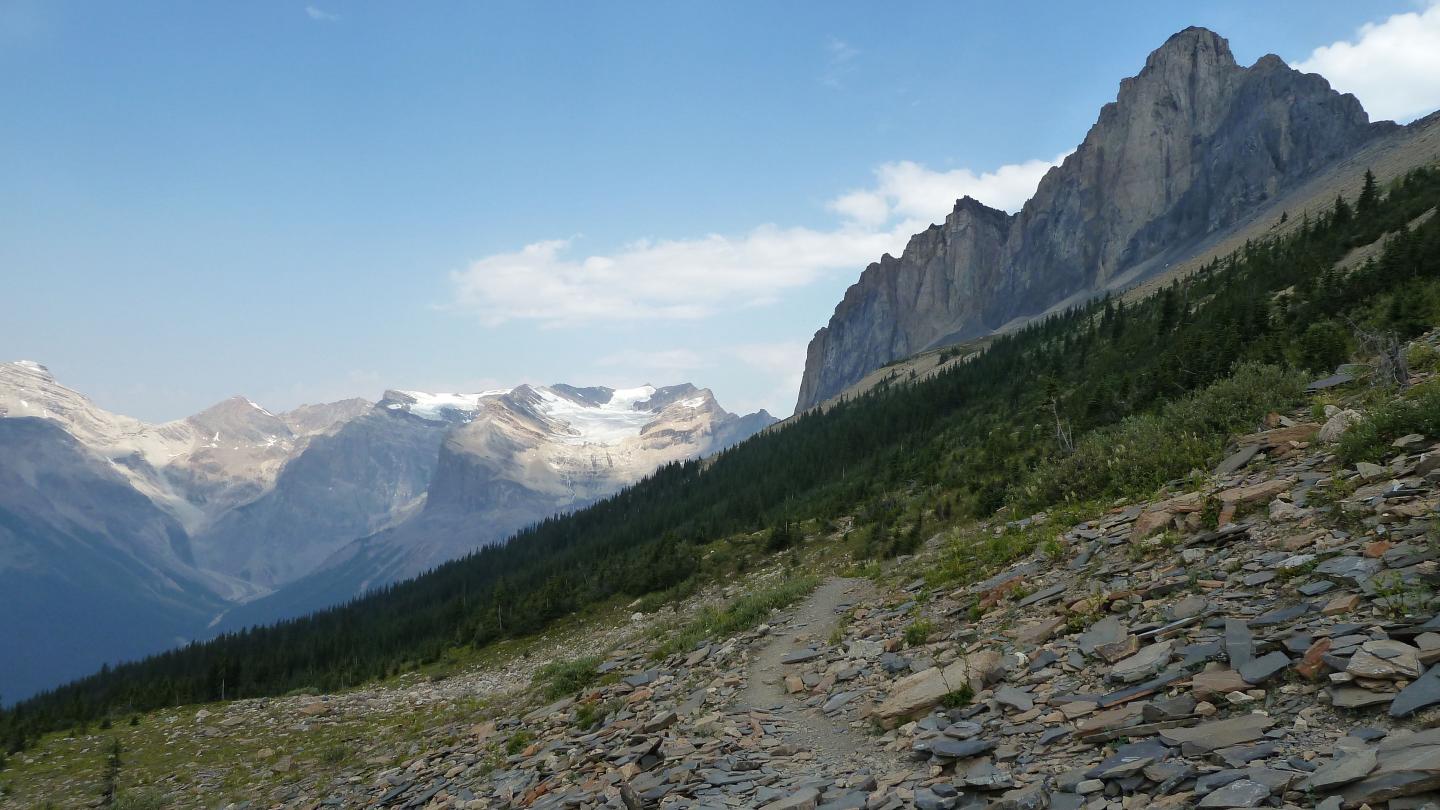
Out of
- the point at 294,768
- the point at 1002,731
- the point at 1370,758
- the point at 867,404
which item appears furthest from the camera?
the point at 867,404

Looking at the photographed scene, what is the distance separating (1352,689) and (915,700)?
5.61 metres

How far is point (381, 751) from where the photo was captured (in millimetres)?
25672

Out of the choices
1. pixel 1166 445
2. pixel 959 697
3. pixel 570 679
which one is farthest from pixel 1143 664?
pixel 570 679

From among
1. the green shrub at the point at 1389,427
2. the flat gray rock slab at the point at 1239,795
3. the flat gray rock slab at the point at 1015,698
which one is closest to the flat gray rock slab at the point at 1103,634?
the flat gray rock slab at the point at 1015,698

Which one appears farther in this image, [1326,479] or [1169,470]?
[1169,470]

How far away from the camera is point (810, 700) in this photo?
45.0 feet

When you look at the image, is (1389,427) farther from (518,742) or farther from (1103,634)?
(518,742)

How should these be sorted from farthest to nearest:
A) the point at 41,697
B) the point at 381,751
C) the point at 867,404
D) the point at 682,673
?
the point at 867,404
the point at 41,697
the point at 381,751
the point at 682,673

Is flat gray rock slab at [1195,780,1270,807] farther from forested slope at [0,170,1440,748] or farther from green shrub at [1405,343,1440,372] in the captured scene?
green shrub at [1405,343,1440,372]

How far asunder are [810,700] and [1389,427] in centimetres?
1156

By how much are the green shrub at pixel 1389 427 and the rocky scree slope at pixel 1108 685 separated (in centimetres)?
26

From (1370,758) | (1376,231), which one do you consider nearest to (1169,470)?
(1370,758)

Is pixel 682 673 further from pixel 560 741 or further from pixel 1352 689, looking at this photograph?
pixel 1352 689

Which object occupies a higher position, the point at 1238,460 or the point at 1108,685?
the point at 1238,460
